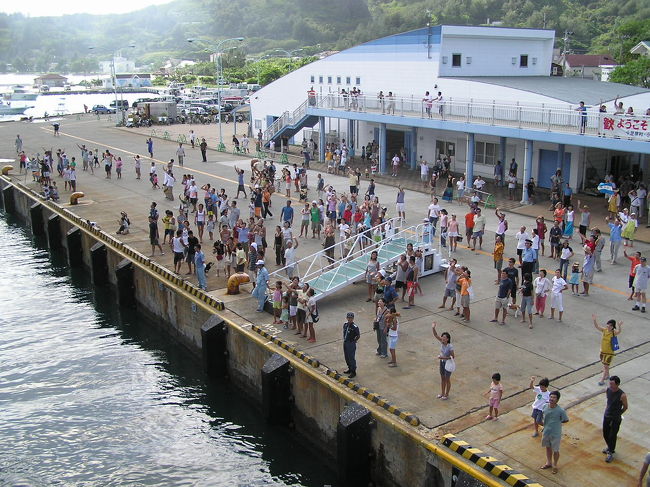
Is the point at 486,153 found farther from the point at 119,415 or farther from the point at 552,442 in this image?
the point at 552,442

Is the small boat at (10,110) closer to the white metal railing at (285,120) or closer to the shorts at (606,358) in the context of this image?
the white metal railing at (285,120)

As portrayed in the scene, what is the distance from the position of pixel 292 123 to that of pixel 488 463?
3880 centimetres

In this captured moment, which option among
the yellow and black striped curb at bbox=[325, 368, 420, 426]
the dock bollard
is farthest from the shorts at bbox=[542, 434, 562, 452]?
the dock bollard

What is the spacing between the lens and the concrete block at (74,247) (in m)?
29.0

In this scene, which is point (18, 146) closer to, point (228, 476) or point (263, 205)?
point (263, 205)

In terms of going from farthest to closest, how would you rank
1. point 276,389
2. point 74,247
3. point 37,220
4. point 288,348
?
point 37,220 < point 74,247 < point 288,348 < point 276,389

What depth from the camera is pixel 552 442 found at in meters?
11.1

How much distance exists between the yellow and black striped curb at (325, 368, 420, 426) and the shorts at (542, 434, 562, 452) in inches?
93.4

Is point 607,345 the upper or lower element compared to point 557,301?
upper

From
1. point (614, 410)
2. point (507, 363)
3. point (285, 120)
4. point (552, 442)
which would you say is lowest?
point (507, 363)

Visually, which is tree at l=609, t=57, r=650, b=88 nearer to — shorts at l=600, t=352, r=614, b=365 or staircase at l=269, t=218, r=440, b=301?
staircase at l=269, t=218, r=440, b=301

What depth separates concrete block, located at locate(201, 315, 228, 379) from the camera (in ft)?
59.5

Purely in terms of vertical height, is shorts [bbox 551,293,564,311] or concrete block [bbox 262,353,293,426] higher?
shorts [bbox 551,293,564,311]

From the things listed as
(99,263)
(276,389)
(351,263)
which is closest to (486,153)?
(351,263)
